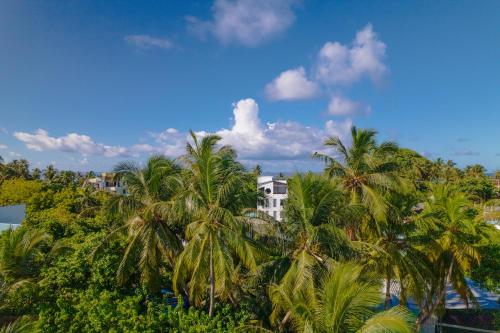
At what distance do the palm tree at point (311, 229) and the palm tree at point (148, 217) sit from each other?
3.57 meters

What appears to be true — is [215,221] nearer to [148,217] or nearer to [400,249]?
[148,217]

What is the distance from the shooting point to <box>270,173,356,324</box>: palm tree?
7945 mm

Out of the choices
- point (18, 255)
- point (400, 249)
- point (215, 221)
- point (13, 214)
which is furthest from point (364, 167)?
point (13, 214)

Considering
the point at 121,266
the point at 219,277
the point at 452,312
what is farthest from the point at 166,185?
the point at 452,312

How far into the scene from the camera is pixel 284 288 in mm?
7680

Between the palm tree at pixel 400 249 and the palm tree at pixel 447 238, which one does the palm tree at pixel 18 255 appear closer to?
the palm tree at pixel 400 249

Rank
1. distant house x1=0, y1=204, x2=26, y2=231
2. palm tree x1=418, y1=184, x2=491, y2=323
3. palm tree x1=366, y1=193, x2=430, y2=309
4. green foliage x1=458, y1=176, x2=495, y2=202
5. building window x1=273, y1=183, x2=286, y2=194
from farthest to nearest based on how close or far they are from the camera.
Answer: green foliage x1=458, y1=176, x2=495, y2=202, building window x1=273, y1=183, x2=286, y2=194, distant house x1=0, y1=204, x2=26, y2=231, palm tree x1=418, y1=184, x2=491, y2=323, palm tree x1=366, y1=193, x2=430, y2=309

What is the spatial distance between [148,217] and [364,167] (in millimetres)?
7627

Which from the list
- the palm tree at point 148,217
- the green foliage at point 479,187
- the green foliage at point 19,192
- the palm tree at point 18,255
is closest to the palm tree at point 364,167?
the palm tree at point 148,217

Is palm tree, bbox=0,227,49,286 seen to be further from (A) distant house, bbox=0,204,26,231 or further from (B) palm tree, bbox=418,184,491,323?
(A) distant house, bbox=0,204,26,231

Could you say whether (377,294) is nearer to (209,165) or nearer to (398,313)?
(398,313)

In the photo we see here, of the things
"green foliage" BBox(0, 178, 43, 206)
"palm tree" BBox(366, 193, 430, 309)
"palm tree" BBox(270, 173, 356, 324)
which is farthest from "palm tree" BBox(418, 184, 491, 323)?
"green foliage" BBox(0, 178, 43, 206)

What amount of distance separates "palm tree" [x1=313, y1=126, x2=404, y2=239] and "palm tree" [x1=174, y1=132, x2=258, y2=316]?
14.3 ft

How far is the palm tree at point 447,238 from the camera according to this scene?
35.0 ft
